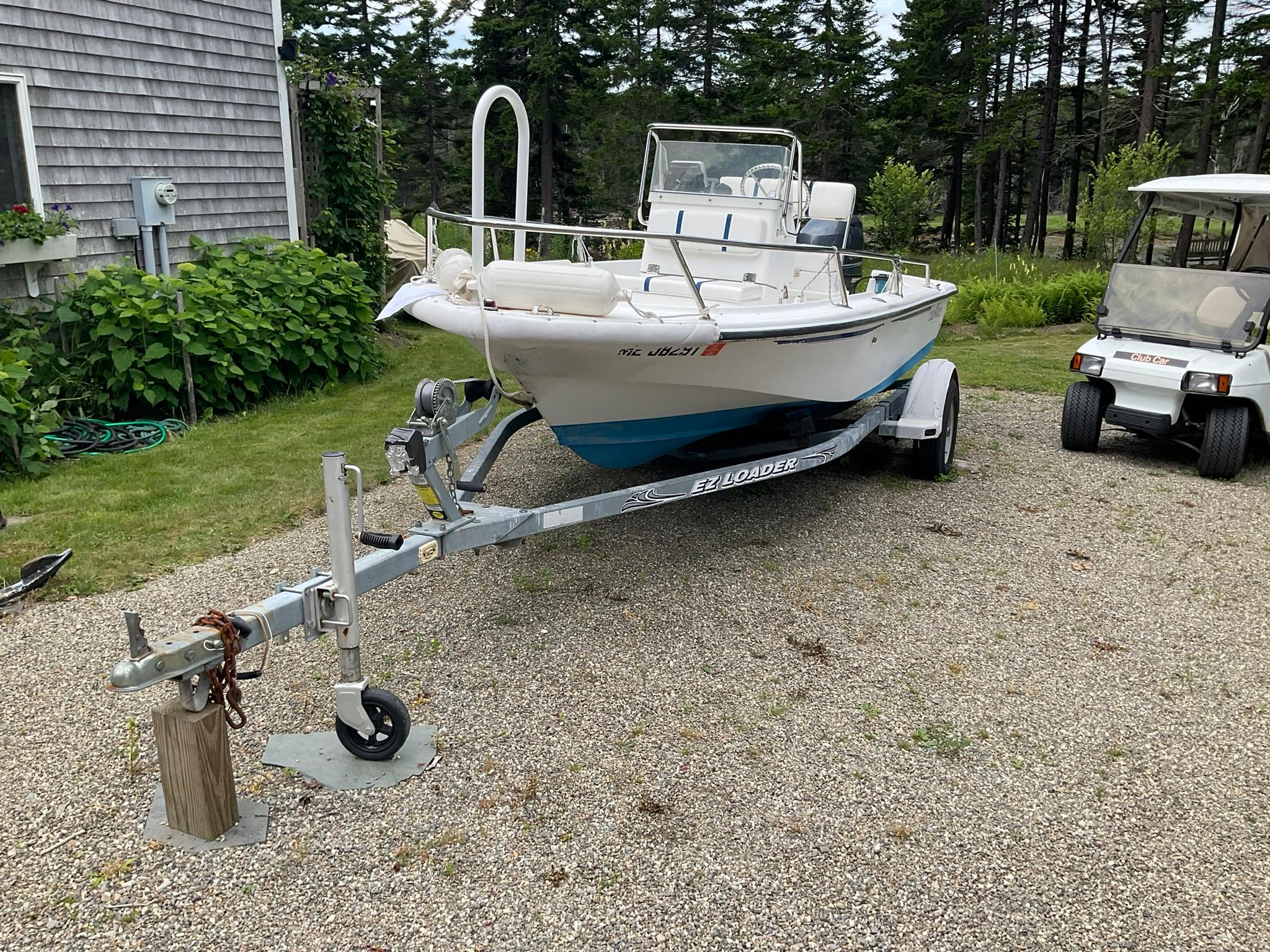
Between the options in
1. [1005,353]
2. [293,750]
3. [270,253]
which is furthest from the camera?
[1005,353]

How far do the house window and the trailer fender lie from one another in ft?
22.3

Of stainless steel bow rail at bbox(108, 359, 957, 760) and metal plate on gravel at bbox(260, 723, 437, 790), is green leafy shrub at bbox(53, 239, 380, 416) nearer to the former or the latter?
stainless steel bow rail at bbox(108, 359, 957, 760)

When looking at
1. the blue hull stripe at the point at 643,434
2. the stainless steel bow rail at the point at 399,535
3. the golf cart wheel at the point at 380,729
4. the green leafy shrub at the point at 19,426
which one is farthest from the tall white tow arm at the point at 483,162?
the green leafy shrub at the point at 19,426

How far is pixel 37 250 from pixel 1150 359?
814 centimetres

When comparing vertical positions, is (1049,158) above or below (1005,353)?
above

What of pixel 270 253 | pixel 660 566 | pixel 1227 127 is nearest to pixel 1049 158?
pixel 1227 127

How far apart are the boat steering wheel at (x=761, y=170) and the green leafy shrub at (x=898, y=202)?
18.7 meters

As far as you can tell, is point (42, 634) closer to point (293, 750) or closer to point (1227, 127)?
point (293, 750)

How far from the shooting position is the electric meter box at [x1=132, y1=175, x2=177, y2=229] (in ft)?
26.7

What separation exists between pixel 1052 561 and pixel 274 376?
20.5 feet

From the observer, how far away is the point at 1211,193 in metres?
6.58

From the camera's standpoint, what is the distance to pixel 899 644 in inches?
161

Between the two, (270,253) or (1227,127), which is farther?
(1227,127)

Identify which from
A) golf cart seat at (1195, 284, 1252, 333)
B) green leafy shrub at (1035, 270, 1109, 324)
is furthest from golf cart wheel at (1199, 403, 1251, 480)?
green leafy shrub at (1035, 270, 1109, 324)
